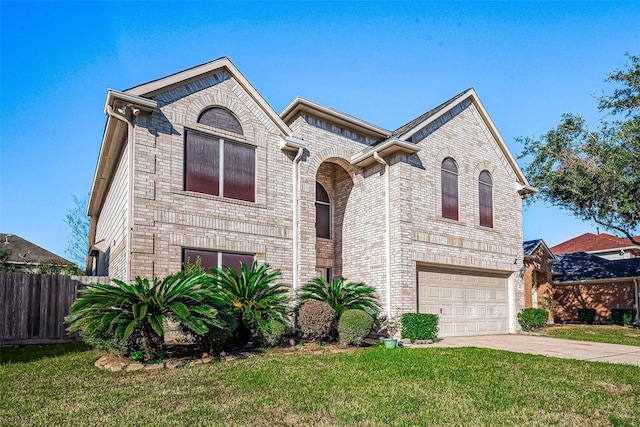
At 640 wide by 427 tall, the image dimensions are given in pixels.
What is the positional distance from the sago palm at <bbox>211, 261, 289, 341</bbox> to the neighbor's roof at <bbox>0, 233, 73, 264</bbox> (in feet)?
87.0

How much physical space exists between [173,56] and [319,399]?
496 inches

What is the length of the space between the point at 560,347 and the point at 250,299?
8165 millimetres

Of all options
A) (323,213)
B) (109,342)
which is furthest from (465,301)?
(109,342)

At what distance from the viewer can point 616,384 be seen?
7.61 m

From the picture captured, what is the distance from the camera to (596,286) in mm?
26125

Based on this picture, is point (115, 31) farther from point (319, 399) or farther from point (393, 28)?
point (319, 399)

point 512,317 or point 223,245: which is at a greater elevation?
point 223,245

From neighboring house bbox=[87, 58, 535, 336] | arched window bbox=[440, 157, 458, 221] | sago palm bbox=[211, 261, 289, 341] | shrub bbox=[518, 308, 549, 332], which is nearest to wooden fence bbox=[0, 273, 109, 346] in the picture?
neighboring house bbox=[87, 58, 535, 336]

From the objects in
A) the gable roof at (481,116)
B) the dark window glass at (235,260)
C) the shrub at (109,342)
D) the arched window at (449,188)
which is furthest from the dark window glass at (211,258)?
the arched window at (449,188)

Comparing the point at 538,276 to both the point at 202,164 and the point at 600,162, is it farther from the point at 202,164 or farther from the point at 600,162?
the point at 202,164

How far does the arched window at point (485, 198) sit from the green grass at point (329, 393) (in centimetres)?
826

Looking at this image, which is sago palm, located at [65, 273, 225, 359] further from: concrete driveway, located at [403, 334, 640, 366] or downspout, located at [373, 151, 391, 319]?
concrete driveway, located at [403, 334, 640, 366]

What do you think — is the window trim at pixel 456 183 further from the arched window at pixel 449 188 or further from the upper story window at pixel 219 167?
the upper story window at pixel 219 167

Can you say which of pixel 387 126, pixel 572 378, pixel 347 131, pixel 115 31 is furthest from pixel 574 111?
pixel 115 31
